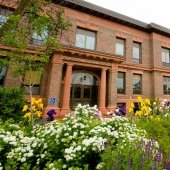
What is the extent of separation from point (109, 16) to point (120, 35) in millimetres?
2381

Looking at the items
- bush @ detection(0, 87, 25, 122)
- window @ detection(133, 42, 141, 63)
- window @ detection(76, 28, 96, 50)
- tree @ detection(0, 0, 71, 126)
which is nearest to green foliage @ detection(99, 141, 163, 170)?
tree @ detection(0, 0, 71, 126)

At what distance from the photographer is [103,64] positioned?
18453mm

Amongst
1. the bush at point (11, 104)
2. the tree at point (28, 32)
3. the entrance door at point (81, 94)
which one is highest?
the tree at point (28, 32)

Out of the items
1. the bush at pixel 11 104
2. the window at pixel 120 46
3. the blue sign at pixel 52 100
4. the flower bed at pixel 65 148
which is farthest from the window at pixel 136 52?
the flower bed at pixel 65 148

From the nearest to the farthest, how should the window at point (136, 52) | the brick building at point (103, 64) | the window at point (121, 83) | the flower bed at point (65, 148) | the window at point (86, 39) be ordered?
the flower bed at point (65, 148)
the brick building at point (103, 64)
the window at point (86, 39)
the window at point (121, 83)
the window at point (136, 52)

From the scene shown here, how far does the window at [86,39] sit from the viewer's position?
64.2ft

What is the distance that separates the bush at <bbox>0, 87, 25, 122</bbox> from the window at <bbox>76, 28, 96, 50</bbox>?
29.9ft

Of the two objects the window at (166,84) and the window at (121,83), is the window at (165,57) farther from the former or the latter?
the window at (121,83)

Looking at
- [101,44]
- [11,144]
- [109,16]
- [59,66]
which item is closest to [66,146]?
[11,144]

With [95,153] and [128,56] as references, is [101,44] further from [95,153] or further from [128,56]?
[95,153]

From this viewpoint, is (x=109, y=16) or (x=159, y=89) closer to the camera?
(x=109, y=16)

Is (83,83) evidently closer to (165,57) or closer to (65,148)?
(165,57)

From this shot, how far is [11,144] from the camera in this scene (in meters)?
3.79

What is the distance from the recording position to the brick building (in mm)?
16469
